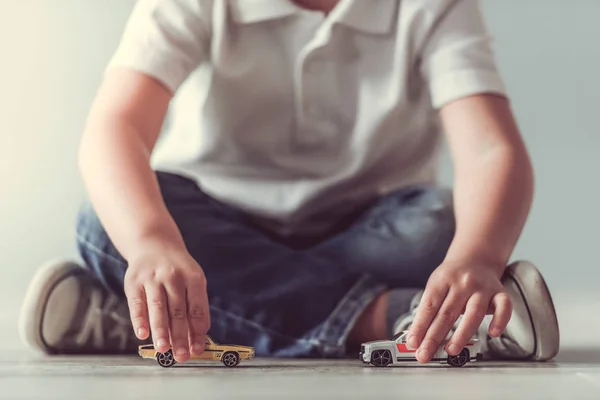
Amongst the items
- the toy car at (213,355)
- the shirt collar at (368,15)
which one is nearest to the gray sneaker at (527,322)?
the toy car at (213,355)

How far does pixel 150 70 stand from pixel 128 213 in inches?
5.3

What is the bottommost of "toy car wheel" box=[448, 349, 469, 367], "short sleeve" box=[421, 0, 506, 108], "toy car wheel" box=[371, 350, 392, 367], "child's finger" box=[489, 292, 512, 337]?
"toy car wheel" box=[371, 350, 392, 367]

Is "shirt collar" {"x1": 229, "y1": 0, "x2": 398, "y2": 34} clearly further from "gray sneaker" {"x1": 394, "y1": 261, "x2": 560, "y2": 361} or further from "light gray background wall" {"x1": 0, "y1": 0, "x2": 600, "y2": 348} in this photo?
"gray sneaker" {"x1": 394, "y1": 261, "x2": 560, "y2": 361}

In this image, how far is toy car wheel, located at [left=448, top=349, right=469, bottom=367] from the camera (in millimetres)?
467

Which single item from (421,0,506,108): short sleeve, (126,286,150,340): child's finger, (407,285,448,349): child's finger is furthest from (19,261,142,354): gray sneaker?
(421,0,506,108): short sleeve

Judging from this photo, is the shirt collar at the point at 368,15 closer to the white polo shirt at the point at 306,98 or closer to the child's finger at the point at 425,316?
the white polo shirt at the point at 306,98

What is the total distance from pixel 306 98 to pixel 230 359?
272 millimetres

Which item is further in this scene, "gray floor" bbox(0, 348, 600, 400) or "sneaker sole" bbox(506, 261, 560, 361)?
"sneaker sole" bbox(506, 261, 560, 361)

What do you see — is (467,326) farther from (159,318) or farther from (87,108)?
(87,108)

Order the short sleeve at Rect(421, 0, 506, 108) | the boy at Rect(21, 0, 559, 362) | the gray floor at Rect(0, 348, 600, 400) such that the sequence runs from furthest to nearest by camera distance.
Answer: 1. the short sleeve at Rect(421, 0, 506, 108)
2. the boy at Rect(21, 0, 559, 362)
3. the gray floor at Rect(0, 348, 600, 400)

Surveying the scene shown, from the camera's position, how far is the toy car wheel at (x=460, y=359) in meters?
0.47

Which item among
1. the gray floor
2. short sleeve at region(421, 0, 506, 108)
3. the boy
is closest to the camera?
the gray floor

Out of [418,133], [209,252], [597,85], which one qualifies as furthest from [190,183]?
[597,85]

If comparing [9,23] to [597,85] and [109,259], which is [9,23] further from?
[597,85]
